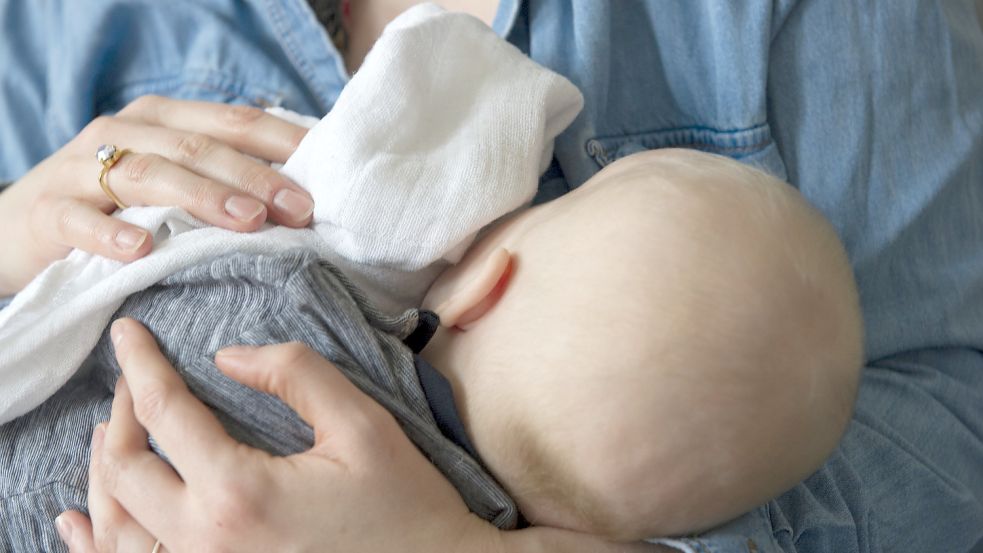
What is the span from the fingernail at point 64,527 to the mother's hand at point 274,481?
2cm

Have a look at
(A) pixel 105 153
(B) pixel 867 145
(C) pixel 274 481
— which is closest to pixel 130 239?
(A) pixel 105 153

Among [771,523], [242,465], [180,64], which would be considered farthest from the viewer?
[180,64]

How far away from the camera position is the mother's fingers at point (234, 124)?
889 millimetres

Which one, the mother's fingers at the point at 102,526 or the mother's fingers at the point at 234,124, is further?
the mother's fingers at the point at 234,124

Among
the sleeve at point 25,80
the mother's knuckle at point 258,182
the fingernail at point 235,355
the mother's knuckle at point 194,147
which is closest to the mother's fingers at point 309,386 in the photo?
the fingernail at point 235,355

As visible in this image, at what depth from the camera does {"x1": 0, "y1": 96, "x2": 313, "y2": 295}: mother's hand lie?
796 mm

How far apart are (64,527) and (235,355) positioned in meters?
0.21

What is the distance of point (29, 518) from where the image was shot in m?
0.70

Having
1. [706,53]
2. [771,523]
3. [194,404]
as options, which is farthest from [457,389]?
[706,53]

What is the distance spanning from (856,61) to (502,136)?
42cm

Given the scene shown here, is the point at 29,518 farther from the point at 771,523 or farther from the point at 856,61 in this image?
the point at 856,61

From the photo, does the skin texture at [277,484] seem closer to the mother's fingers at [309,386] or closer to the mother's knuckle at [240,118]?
the mother's fingers at [309,386]

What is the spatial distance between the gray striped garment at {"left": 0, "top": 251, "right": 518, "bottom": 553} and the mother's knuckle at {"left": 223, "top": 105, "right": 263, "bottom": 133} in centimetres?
24

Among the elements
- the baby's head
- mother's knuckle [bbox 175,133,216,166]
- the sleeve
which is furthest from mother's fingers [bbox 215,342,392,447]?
the sleeve
